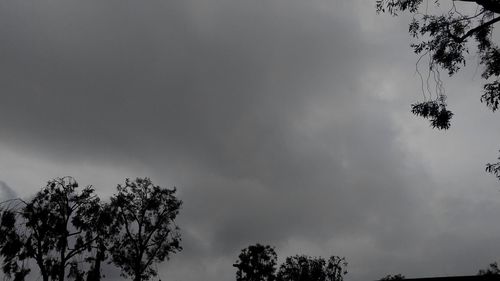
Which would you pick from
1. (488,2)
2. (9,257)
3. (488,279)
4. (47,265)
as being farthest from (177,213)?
(488,2)

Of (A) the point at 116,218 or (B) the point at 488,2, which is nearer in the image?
(B) the point at 488,2

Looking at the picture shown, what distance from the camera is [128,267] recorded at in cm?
4097

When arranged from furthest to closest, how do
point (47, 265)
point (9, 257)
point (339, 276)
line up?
1. point (339, 276)
2. point (47, 265)
3. point (9, 257)

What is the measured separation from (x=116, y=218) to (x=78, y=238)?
5.31m

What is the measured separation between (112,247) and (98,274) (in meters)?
5.11

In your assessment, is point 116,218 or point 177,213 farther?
point 177,213

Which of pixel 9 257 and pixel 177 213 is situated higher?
pixel 177 213

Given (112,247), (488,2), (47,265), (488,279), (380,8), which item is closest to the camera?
(488,2)

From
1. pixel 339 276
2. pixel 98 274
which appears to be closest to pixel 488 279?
pixel 98 274

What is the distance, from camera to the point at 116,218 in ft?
128

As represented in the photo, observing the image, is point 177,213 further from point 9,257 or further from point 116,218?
point 9,257

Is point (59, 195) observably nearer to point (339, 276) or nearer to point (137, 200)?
point (137, 200)

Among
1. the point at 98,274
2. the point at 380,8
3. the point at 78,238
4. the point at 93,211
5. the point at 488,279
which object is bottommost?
the point at 488,279

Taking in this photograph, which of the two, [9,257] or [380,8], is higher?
[380,8]
